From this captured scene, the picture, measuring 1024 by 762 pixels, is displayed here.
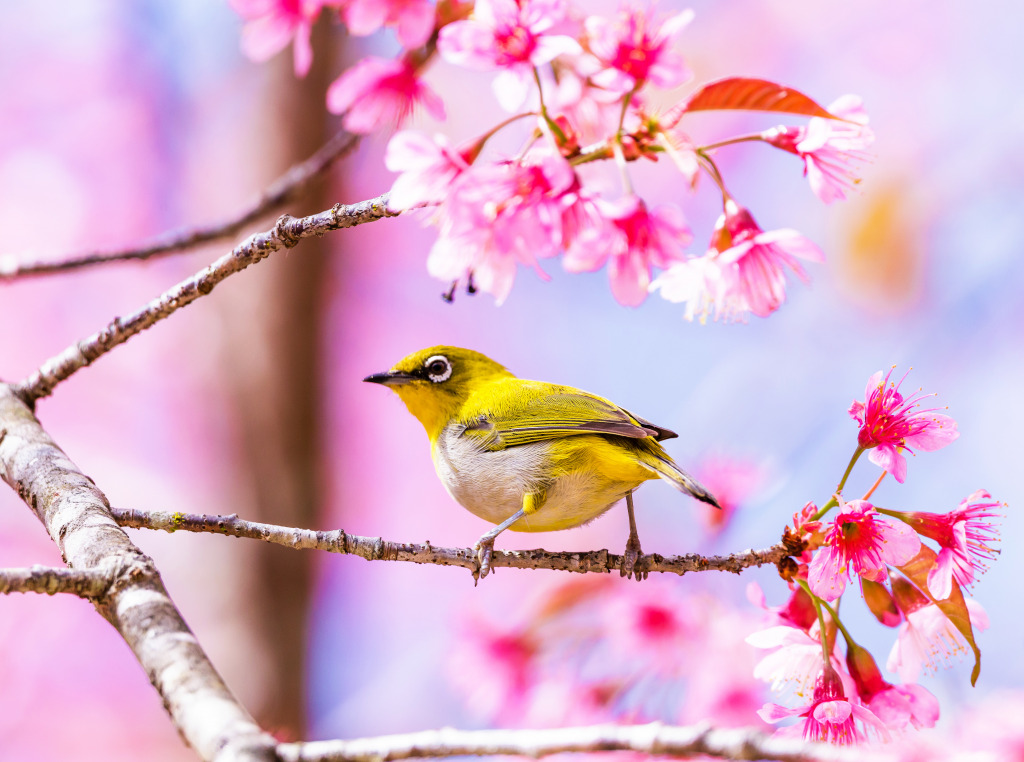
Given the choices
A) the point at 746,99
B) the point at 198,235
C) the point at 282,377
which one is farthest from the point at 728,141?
the point at 282,377

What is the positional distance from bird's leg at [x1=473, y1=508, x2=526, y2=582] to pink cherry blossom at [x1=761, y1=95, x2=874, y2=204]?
40.5 inches

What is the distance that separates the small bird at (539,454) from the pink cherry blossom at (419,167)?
3.23ft

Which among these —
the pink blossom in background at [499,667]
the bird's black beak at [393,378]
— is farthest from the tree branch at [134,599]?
the pink blossom in background at [499,667]

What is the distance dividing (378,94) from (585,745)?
1.20 metres

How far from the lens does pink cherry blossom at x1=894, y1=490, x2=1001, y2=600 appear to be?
1687mm

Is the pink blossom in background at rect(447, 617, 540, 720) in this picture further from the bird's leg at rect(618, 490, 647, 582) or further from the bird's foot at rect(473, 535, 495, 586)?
the bird's foot at rect(473, 535, 495, 586)

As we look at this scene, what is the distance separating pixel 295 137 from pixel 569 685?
3.34 meters

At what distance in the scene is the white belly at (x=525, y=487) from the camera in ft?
8.06

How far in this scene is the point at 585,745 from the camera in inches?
39.4

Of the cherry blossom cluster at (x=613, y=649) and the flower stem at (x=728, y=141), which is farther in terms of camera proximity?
the cherry blossom cluster at (x=613, y=649)

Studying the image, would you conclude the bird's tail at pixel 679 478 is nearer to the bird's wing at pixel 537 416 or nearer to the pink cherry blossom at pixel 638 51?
the bird's wing at pixel 537 416

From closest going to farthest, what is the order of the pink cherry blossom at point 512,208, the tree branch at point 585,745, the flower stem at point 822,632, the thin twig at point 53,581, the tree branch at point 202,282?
the tree branch at point 585,745, the thin twig at point 53,581, the pink cherry blossom at point 512,208, the tree branch at point 202,282, the flower stem at point 822,632

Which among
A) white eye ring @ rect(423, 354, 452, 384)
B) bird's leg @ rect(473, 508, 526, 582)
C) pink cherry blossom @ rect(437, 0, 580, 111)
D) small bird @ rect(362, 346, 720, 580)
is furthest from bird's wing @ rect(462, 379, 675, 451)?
pink cherry blossom @ rect(437, 0, 580, 111)

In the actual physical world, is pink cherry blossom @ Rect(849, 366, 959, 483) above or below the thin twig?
above
